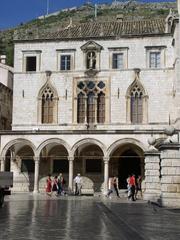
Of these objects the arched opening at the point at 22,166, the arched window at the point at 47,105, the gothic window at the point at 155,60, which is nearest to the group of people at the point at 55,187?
the arched opening at the point at 22,166

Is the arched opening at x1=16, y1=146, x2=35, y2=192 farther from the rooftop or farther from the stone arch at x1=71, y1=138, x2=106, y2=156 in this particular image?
the rooftop

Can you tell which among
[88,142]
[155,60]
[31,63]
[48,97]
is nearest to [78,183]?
[88,142]

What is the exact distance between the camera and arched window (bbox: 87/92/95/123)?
40.2 m

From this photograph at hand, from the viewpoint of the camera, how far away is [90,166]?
40.0 m

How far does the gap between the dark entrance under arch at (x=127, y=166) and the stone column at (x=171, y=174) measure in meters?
20.5

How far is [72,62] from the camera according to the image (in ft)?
135

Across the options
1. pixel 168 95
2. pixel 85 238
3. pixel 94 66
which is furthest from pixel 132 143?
pixel 85 238

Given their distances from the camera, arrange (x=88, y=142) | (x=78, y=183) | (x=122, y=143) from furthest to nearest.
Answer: (x=88, y=142)
(x=122, y=143)
(x=78, y=183)

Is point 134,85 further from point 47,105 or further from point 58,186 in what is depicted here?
point 58,186

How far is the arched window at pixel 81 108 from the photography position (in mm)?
40344

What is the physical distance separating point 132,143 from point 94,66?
8.21 meters

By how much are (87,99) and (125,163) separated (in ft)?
20.8

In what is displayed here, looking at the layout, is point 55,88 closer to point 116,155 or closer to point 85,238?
point 116,155

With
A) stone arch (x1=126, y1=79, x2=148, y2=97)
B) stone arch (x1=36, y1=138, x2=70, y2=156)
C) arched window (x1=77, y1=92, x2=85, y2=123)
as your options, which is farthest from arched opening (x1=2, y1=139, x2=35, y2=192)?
Result: stone arch (x1=126, y1=79, x2=148, y2=97)
